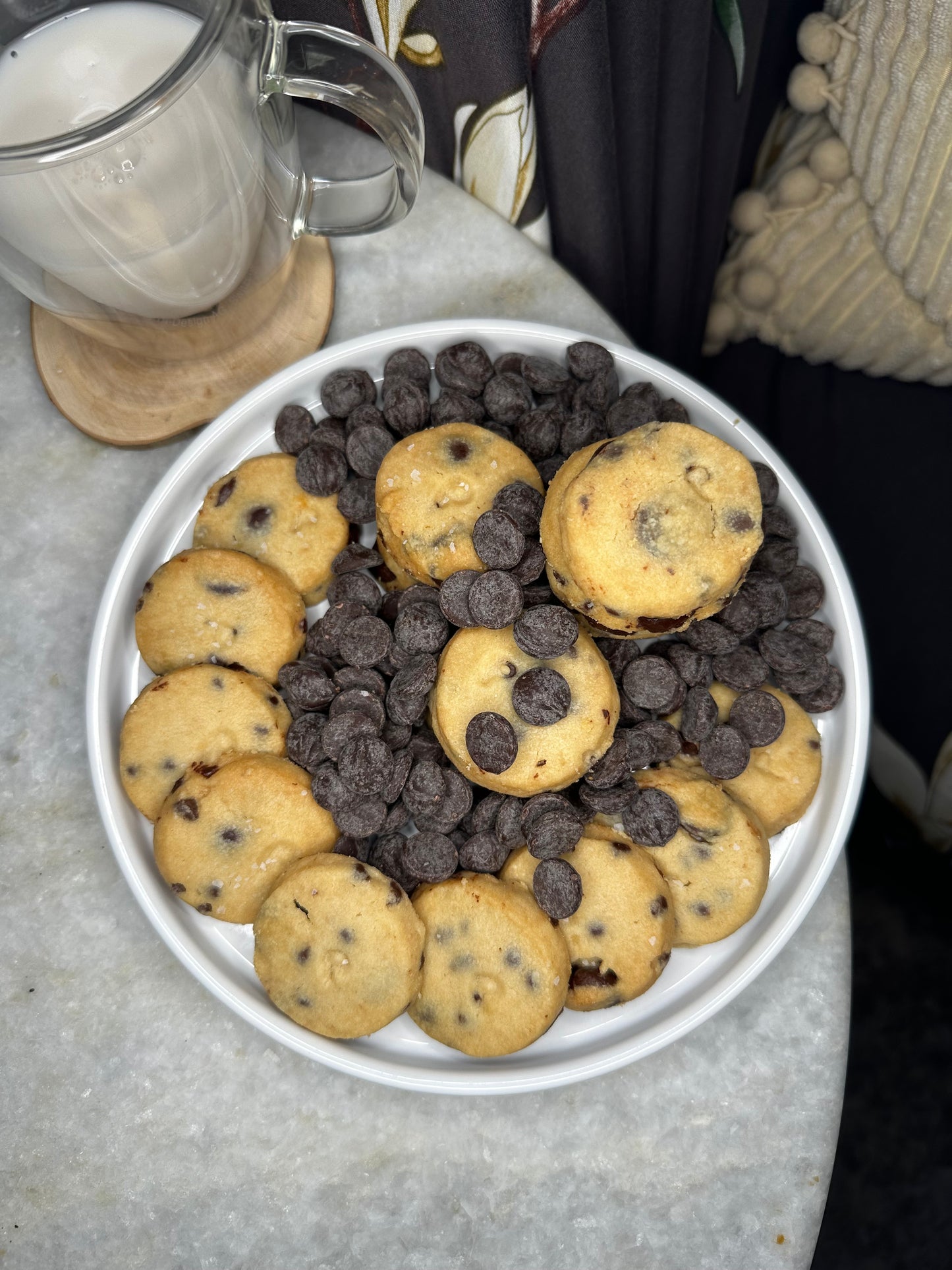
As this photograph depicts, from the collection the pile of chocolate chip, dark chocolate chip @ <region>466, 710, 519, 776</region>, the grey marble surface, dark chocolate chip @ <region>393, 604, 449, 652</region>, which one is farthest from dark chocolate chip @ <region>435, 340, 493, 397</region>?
the grey marble surface

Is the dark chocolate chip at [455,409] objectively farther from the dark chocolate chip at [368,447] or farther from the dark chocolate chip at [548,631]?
the dark chocolate chip at [548,631]

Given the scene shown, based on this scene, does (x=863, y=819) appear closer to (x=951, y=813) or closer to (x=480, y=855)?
(x=951, y=813)

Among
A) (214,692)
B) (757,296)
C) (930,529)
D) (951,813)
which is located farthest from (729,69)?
(951,813)

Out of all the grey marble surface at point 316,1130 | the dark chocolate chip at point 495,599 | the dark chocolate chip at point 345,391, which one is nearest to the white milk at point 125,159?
the dark chocolate chip at point 345,391

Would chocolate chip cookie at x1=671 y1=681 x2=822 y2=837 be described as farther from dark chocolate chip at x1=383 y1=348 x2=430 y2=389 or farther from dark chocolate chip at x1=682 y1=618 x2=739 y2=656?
dark chocolate chip at x1=383 y1=348 x2=430 y2=389

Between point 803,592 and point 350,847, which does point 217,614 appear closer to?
point 350,847
